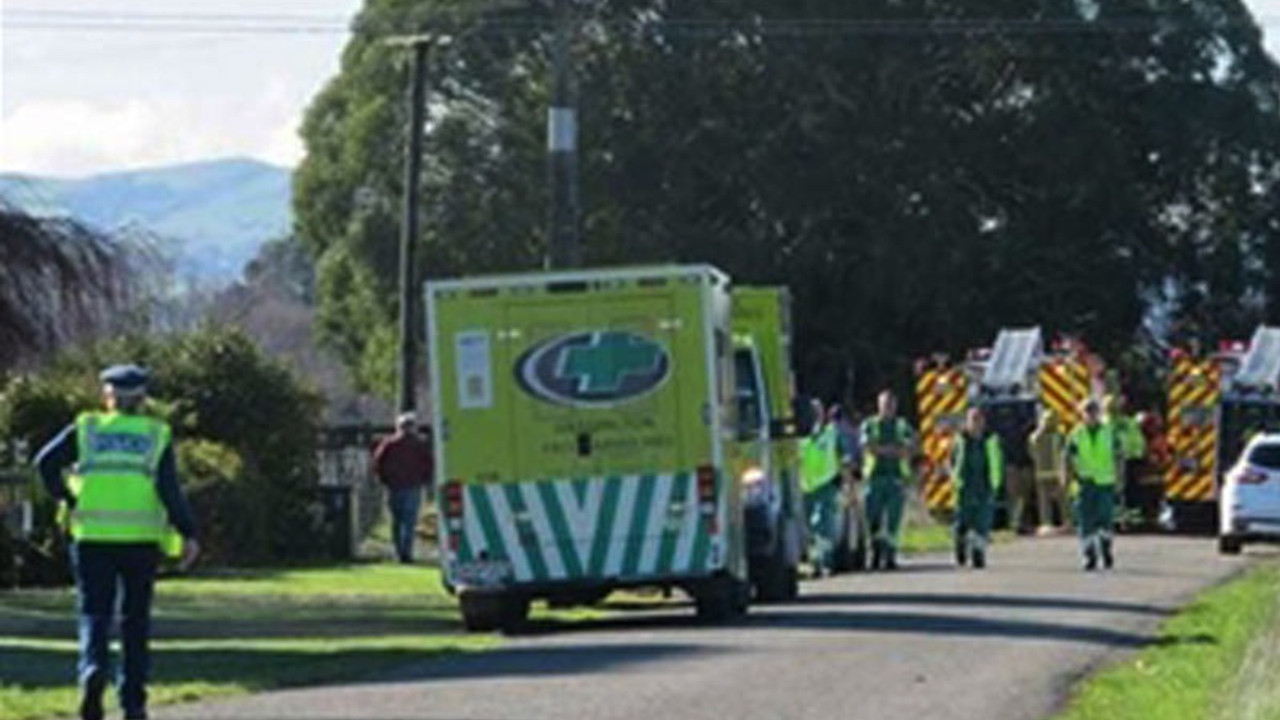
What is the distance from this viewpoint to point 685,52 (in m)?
63.5

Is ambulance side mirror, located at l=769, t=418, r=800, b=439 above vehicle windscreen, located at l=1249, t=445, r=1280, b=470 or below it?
above

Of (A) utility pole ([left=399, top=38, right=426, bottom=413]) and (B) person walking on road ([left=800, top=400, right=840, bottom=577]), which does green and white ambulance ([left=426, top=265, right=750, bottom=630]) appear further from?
(A) utility pole ([left=399, top=38, right=426, bottom=413])

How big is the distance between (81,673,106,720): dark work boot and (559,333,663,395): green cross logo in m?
9.25

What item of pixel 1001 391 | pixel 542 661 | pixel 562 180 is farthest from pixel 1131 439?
pixel 542 661

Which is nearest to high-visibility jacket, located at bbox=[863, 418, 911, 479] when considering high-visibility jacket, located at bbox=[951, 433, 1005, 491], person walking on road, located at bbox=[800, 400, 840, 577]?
person walking on road, located at bbox=[800, 400, 840, 577]

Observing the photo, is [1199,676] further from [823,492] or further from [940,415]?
[940,415]

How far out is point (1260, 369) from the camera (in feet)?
167

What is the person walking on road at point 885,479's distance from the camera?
38.6 m

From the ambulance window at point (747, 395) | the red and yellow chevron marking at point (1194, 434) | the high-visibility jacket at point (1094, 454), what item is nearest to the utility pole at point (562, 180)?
the high-visibility jacket at point (1094, 454)

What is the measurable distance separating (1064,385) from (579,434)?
24.1 meters

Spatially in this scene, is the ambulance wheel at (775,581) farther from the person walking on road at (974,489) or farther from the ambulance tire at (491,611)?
the person walking on road at (974,489)

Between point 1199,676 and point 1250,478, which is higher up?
point 1250,478

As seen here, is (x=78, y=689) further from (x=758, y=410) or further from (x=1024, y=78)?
(x=1024, y=78)

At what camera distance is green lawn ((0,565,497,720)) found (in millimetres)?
22641
